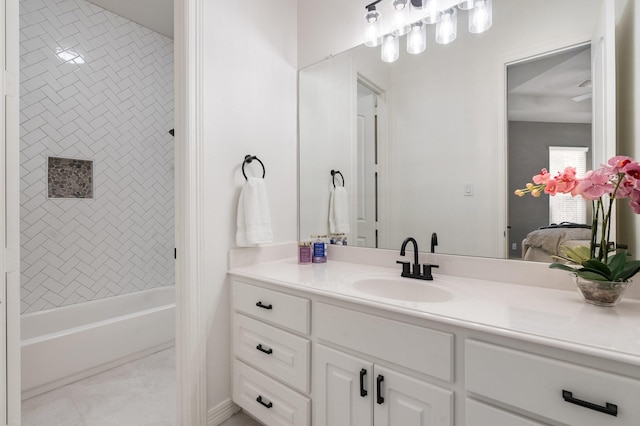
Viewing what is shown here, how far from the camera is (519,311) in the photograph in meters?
0.96

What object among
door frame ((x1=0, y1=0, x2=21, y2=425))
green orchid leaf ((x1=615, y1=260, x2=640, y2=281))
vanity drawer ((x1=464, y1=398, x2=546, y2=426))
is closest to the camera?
vanity drawer ((x1=464, y1=398, x2=546, y2=426))

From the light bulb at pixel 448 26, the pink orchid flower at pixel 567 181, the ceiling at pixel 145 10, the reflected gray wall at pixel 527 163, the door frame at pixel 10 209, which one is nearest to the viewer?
the pink orchid flower at pixel 567 181

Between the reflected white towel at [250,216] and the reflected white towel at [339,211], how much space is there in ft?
1.61

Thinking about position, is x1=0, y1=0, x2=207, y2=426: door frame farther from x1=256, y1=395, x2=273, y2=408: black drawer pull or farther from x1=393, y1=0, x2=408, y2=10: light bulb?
x1=393, y1=0, x2=408, y2=10: light bulb

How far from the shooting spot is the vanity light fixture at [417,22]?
144 cm

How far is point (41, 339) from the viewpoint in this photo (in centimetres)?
193

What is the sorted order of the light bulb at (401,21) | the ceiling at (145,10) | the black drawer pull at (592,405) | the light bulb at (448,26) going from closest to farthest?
the black drawer pull at (592,405) < the light bulb at (448,26) < the light bulb at (401,21) < the ceiling at (145,10)

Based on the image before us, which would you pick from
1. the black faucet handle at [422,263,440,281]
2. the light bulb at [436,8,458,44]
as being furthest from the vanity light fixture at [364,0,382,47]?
the black faucet handle at [422,263,440,281]

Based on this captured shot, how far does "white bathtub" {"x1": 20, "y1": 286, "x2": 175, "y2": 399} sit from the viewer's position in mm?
1887

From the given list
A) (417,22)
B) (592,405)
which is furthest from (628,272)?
(417,22)

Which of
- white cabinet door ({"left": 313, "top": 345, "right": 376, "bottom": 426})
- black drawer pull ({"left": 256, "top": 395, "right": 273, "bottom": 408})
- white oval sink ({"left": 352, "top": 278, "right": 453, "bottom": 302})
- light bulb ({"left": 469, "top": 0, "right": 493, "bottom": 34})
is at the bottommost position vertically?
black drawer pull ({"left": 256, "top": 395, "right": 273, "bottom": 408})

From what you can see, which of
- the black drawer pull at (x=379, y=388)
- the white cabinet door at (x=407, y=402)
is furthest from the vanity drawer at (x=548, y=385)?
the black drawer pull at (x=379, y=388)

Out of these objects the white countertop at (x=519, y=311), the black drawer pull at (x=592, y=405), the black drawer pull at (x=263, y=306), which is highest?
the white countertop at (x=519, y=311)

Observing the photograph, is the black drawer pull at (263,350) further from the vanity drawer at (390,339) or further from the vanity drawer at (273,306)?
the vanity drawer at (390,339)
